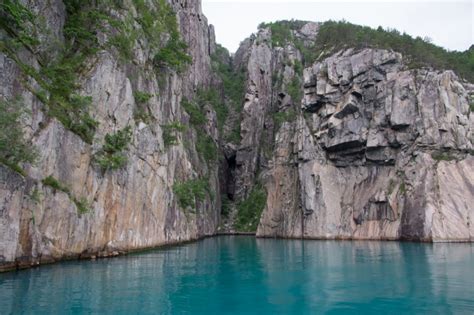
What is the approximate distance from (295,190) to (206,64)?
3858cm

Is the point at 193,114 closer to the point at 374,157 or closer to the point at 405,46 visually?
the point at 374,157

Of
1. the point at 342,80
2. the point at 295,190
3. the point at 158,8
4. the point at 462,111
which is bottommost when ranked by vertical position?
the point at 295,190

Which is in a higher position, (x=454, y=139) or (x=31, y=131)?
(x=454, y=139)

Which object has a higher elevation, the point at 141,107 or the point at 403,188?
the point at 141,107

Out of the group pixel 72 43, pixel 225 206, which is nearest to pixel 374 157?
pixel 225 206

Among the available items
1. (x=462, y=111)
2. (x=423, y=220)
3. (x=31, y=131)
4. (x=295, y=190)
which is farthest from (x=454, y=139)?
(x=31, y=131)

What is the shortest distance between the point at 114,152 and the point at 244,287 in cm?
2197

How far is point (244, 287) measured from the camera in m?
24.3

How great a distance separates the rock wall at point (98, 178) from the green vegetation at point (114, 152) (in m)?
0.59

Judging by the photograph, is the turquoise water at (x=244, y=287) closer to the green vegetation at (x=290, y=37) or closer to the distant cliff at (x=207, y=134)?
the distant cliff at (x=207, y=134)

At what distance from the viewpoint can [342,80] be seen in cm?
7362

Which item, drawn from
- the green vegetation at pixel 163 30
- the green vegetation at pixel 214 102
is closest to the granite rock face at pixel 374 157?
the green vegetation at pixel 214 102

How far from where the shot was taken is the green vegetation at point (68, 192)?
32312 millimetres

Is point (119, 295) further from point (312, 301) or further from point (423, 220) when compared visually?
point (423, 220)
